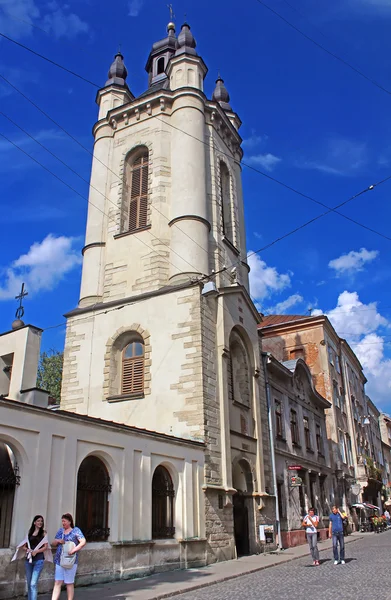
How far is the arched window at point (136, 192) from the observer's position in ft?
74.0

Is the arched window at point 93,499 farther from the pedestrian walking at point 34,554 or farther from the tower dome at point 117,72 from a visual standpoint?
the tower dome at point 117,72

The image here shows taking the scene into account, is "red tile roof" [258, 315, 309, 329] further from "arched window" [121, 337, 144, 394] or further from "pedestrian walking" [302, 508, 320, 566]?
"pedestrian walking" [302, 508, 320, 566]

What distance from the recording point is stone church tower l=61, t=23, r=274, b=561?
17484mm

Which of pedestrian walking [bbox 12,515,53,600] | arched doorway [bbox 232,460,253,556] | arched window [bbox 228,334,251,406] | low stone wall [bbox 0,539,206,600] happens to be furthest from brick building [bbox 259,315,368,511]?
pedestrian walking [bbox 12,515,53,600]

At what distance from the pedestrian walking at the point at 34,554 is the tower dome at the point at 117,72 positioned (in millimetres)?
23750

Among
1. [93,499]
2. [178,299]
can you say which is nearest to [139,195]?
[178,299]

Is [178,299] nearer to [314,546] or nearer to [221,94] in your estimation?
[314,546]

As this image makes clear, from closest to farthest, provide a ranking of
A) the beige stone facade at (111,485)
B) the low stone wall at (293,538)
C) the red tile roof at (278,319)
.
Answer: the beige stone facade at (111,485) < the low stone wall at (293,538) < the red tile roof at (278,319)

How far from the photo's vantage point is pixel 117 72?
28031mm

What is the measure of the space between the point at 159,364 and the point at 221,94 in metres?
18.4

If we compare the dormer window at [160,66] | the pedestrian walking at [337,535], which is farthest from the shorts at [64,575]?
the dormer window at [160,66]

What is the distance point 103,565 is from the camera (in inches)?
469

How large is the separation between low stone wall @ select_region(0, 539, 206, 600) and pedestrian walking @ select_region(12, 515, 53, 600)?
1564mm

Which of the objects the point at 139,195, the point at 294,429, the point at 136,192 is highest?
the point at 136,192
